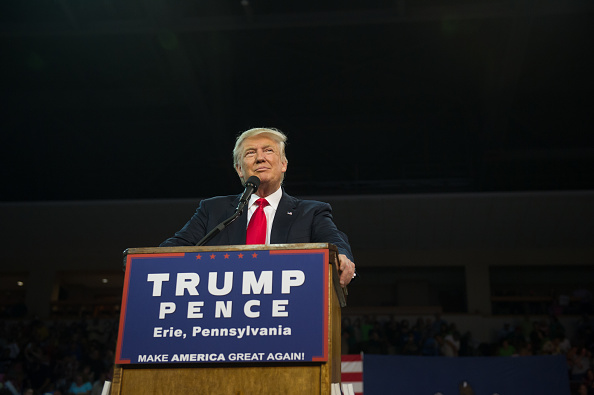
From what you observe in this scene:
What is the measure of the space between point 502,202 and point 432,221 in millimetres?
1565

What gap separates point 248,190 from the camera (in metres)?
2.24

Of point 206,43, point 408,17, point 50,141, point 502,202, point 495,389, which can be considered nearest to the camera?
point 495,389

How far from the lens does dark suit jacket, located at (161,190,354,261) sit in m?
2.21

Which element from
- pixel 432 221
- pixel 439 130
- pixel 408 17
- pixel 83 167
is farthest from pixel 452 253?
pixel 83 167

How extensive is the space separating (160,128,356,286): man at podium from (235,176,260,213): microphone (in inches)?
1.7

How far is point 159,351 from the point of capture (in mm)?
1684

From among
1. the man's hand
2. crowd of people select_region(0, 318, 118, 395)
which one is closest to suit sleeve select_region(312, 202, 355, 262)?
the man's hand

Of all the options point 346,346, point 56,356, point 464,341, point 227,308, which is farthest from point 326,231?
point 56,356

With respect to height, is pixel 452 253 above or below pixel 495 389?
above

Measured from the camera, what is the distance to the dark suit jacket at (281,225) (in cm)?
221

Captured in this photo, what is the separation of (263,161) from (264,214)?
0.23m

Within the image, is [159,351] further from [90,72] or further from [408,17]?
[90,72]

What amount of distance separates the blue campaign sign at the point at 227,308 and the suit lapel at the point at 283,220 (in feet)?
1.47

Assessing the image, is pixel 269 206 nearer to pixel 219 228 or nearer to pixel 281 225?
pixel 281 225
